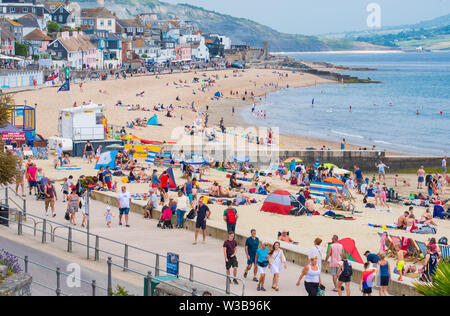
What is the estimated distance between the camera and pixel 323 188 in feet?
75.7

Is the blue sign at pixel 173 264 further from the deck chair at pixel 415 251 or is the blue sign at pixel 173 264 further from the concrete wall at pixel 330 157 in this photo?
the concrete wall at pixel 330 157

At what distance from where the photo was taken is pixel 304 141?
47.7 m

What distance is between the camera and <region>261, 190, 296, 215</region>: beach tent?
755 inches

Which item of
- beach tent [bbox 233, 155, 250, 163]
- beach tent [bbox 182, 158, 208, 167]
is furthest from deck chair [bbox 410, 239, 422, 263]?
beach tent [bbox 233, 155, 250, 163]

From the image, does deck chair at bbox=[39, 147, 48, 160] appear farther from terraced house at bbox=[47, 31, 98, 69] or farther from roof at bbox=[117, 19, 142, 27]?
roof at bbox=[117, 19, 142, 27]

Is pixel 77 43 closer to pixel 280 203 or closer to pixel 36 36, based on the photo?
pixel 36 36

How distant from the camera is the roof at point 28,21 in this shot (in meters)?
105

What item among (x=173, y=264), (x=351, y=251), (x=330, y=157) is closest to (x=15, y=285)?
(x=173, y=264)

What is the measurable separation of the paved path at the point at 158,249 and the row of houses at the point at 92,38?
69718 mm

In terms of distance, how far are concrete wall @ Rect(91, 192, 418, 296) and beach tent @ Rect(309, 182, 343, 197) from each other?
23.1 feet

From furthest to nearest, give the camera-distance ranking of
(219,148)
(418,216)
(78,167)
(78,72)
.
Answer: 1. (78,72)
2. (219,148)
3. (78,167)
4. (418,216)

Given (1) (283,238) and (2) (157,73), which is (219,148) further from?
(2) (157,73)
